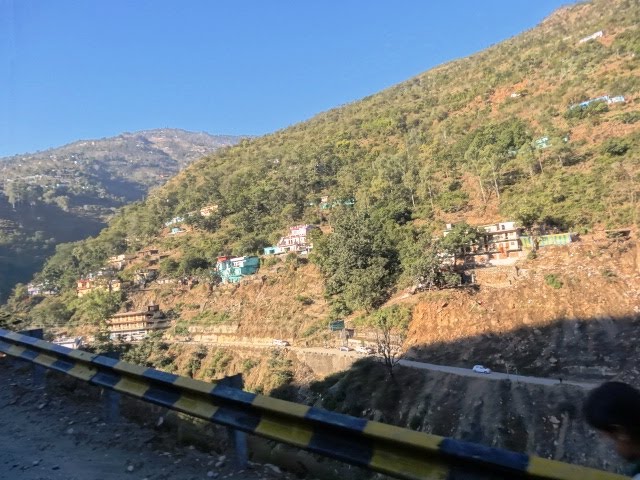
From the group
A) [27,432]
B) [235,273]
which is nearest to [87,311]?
[235,273]

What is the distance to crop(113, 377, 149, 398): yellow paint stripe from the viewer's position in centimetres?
321

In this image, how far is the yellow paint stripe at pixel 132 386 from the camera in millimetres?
3205

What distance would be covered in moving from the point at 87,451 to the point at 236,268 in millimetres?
44823

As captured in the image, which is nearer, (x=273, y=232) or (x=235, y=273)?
(x=235, y=273)

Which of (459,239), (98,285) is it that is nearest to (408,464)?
(459,239)

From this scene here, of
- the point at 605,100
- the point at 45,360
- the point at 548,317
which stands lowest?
the point at 548,317

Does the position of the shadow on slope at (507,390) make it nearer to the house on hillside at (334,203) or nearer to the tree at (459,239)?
the tree at (459,239)

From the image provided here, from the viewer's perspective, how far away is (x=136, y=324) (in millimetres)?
43375

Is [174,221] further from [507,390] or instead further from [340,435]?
[340,435]

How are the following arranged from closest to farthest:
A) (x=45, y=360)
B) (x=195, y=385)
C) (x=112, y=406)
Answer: (x=195, y=385) → (x=112, y=406) → (x=45, y=360)

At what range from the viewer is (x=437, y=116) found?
67188 millimetres

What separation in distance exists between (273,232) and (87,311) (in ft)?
74.9

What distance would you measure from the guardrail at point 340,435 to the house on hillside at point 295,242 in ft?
137

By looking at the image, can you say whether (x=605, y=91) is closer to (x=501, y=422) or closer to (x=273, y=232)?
(x=273, y=232)
